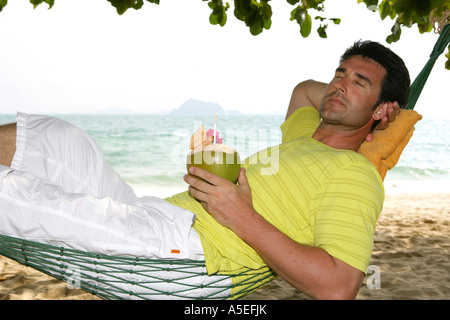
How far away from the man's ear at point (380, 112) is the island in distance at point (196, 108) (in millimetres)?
21501

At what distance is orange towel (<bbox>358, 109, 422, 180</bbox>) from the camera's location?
1.93m

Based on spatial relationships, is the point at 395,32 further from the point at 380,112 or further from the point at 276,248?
the point at 276,248

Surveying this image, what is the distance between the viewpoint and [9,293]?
106 inches

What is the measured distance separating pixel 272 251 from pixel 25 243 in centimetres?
77

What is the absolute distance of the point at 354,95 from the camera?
73.1 inches

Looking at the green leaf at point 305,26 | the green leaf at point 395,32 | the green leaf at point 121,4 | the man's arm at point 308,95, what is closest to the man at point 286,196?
the man's arm at point 308,95

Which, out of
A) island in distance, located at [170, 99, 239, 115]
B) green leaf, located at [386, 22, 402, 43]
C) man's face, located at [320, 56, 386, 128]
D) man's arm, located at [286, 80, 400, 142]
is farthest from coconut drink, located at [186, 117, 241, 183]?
island in distance, located at [170, 99, 239, 115]

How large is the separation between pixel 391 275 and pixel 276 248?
2204 mm

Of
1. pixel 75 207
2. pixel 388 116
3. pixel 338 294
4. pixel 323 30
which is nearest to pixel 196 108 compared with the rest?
pixel 323 30

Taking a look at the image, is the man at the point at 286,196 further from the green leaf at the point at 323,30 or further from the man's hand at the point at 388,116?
the green leaf at the point at 323,30

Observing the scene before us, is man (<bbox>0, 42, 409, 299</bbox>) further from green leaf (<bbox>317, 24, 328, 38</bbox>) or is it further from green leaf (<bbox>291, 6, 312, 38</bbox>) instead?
green leaf (<bbox>317, 24, 328, 38</bbox>)

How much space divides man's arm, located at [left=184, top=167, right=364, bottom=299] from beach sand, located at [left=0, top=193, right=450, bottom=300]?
1556 mm

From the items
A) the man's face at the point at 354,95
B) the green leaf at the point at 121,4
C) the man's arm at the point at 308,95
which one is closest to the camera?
the man's face at the point at 354,95

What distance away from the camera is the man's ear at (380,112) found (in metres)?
1.93
